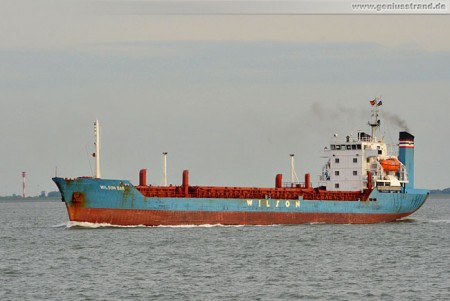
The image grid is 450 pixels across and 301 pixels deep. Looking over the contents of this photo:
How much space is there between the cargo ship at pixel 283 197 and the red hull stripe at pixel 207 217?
6 cm

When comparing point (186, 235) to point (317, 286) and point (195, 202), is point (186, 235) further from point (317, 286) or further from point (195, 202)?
point (317, 286)

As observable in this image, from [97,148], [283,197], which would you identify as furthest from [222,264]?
[283,197]

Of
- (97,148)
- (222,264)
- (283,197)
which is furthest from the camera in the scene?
(283,197)

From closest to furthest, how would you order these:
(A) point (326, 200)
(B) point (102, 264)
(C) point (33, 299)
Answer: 1. (C) point (33, 299)
2. (B) point (102, 264)
3. (A) point (326, 200)

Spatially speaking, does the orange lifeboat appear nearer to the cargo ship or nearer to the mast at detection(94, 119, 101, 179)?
the cargo ship

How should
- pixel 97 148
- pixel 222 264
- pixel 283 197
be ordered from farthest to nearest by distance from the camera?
pixel 283 197
pixel 97 148
pixel 222 264

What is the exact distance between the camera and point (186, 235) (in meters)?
52.9

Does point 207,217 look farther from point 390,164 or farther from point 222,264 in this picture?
point 222,264

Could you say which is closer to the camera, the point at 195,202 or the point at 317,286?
the point at 317,286

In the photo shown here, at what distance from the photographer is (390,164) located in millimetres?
67375

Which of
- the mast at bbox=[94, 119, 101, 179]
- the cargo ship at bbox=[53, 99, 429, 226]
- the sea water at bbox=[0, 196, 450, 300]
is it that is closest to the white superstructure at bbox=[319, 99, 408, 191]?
the cargo ship at bbox=[53, 99, 429, 226]

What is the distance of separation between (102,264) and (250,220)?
22.3 m

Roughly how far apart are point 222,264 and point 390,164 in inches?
1199

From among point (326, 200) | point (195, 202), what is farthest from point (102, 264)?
point (326, 200)
